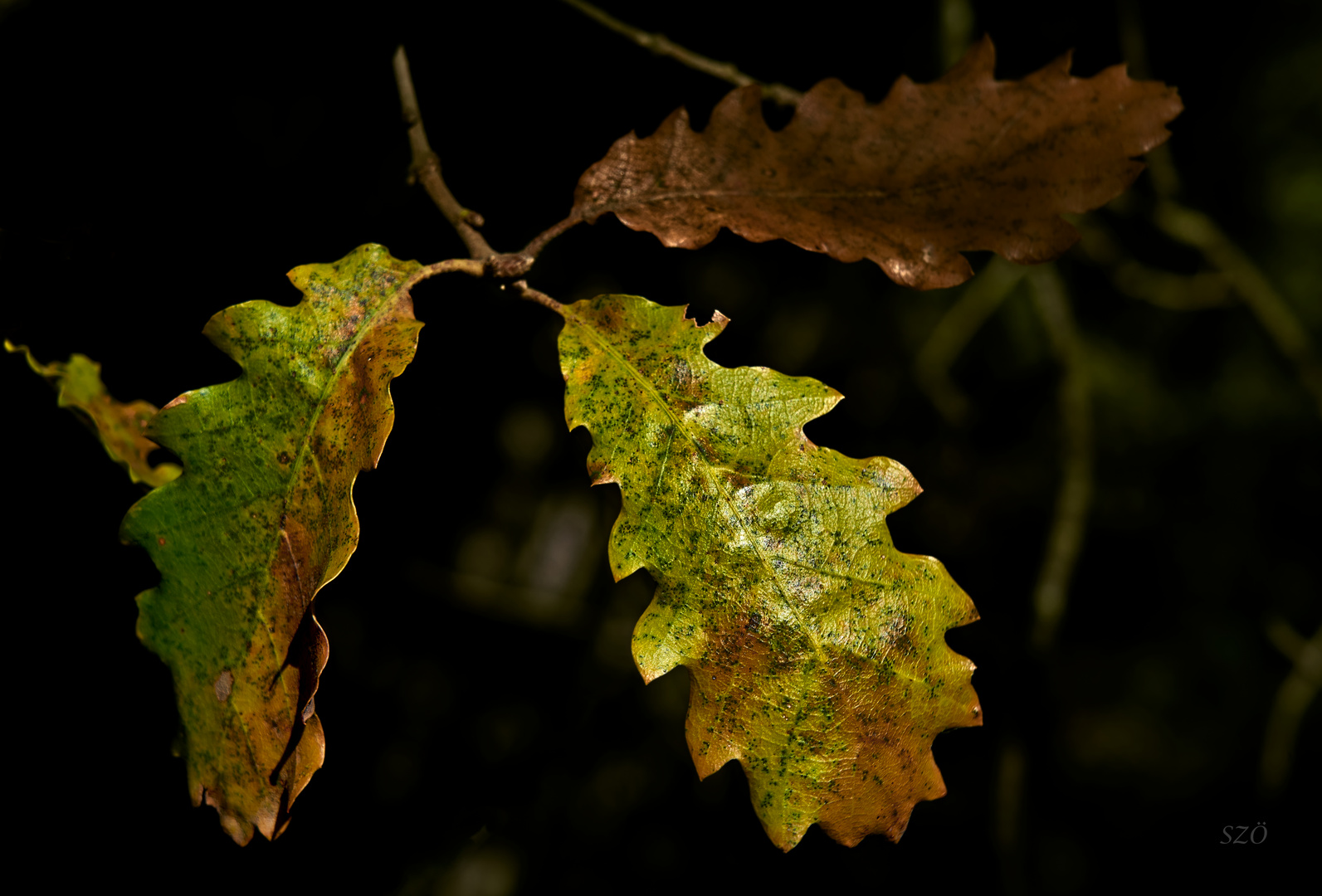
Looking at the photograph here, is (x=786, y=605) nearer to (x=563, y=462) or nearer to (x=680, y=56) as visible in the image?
(x=680, y=56)

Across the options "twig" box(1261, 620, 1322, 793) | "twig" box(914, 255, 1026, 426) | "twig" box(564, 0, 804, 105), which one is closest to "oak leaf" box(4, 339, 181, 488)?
"twig" box(564, 0, 804, 105)

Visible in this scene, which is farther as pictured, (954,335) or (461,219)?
(954,335)

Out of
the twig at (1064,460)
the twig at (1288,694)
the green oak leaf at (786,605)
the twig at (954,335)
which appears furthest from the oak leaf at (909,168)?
the twig at (1288,694)

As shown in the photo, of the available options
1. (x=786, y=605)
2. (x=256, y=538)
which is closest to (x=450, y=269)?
(x=256, y=538)

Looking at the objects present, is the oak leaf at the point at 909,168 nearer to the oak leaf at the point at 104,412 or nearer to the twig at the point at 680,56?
the twig at the point at 680,56

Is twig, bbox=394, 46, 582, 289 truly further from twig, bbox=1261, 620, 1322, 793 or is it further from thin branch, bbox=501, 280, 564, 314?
twig, bbox=1261, 620, 1322, 793

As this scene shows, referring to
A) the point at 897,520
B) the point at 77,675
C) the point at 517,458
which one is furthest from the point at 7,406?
the point at 897,520
